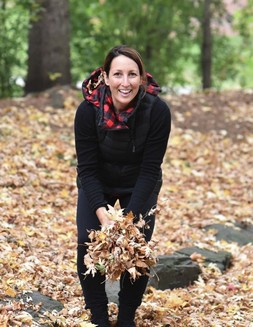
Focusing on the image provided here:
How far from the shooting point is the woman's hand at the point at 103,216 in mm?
4471

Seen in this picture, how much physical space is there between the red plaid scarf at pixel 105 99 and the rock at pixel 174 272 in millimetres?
2074

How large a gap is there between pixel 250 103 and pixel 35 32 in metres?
4.06

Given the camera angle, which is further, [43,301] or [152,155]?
[43,301]

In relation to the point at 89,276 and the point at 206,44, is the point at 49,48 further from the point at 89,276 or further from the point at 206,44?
the point at 89,276

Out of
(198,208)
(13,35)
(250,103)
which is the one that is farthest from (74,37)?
(198,208)

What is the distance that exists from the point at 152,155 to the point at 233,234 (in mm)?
3621

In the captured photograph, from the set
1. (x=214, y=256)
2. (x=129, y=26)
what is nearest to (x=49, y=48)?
(x=129, y=26)

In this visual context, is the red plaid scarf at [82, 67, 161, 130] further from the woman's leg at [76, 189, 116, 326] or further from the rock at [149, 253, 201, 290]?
the rock at [149, 253, 201, 290]

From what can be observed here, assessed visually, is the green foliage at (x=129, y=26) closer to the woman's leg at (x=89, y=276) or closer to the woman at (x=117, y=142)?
the woman at (x=117, y=142)

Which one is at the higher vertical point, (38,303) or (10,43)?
(10,43)

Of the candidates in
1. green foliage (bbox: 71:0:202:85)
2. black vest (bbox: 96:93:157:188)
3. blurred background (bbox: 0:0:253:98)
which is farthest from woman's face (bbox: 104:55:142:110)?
green foliage (bbox: 71:0:202:85)

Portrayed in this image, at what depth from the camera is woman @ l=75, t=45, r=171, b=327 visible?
4.49 m

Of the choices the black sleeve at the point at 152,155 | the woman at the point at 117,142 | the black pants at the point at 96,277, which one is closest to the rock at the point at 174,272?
the black pants at the point at 96,277

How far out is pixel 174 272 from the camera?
6363 mm
